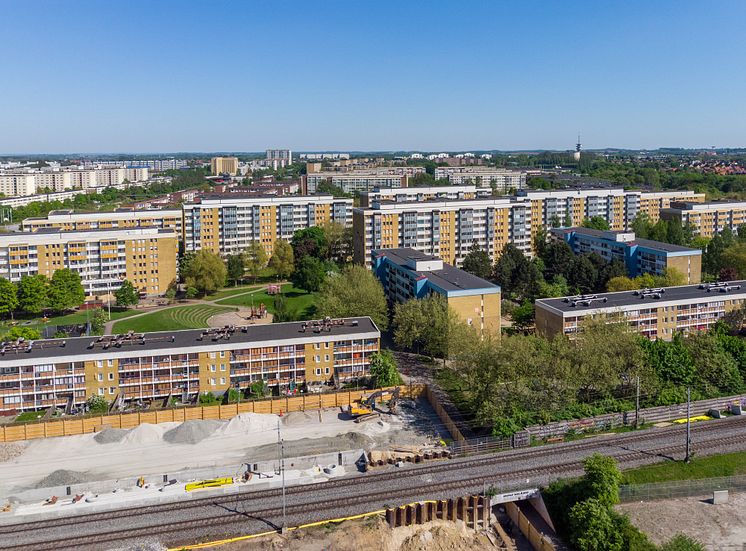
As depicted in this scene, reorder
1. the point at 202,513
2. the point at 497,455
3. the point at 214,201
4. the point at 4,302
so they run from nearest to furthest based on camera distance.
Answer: the point at 202,513 → the point at 497,455 → the point at 4,302 → the point at 214,201

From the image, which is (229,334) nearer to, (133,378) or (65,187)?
(133,378)

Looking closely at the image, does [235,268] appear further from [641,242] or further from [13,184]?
[13,184]

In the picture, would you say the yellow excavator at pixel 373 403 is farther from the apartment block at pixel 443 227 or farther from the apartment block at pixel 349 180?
the apartment block at pixel 349 180

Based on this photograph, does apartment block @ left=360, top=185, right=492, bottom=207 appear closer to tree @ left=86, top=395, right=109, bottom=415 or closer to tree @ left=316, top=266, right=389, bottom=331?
tree @ left=316, top=266, right=389, bottom=331

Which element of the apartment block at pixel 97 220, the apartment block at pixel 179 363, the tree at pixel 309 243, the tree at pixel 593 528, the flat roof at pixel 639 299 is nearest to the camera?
the tree at pixel 593 528

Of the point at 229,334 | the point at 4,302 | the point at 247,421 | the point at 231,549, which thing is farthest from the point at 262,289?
the point at 231,549

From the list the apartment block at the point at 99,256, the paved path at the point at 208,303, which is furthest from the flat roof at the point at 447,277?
the apartment block at the point at 99,256
